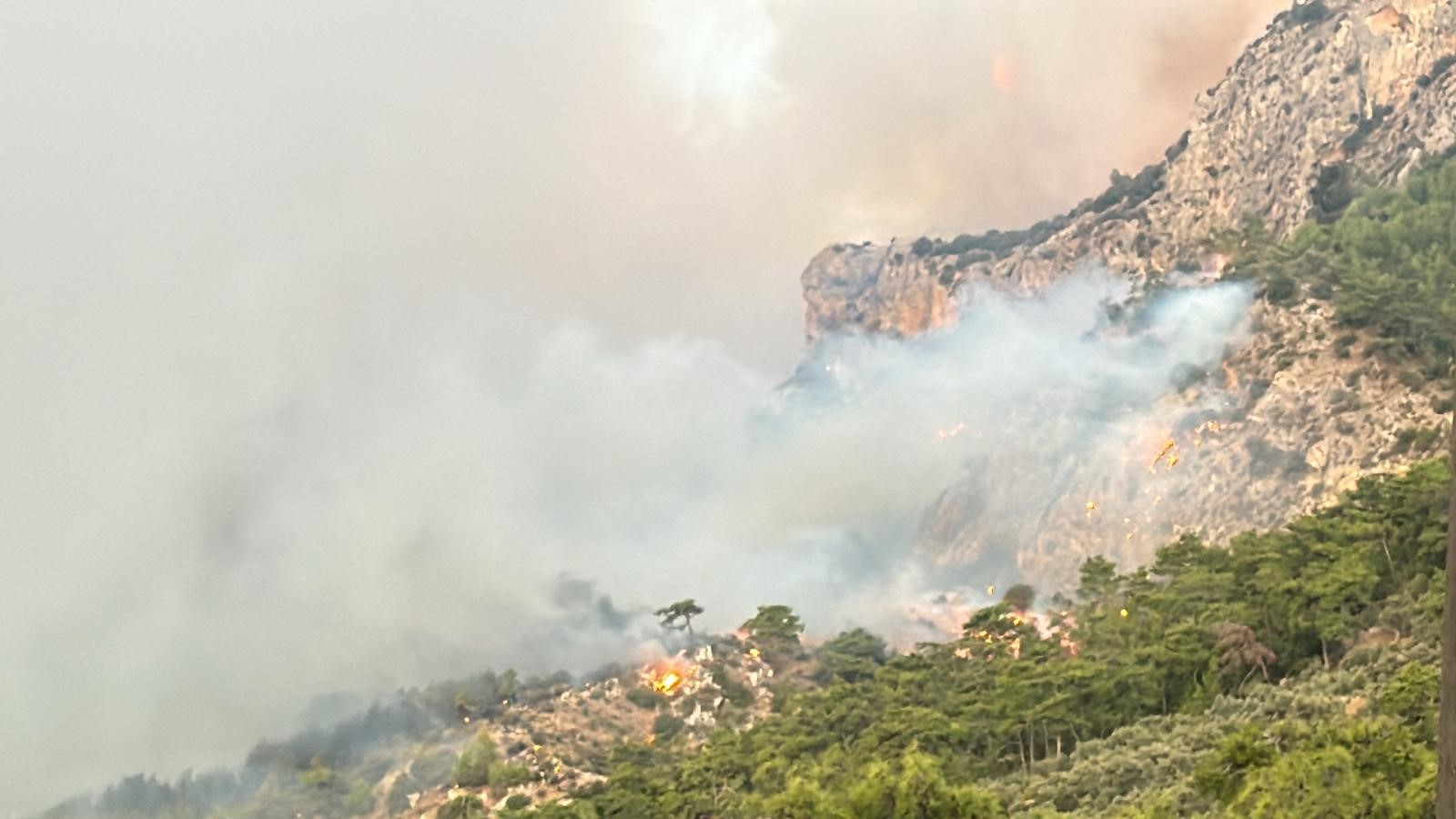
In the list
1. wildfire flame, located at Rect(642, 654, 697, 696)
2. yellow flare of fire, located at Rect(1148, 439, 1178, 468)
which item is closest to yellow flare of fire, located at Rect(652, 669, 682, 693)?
wildfire flame, located at Rect(642, 654, 697, 696)

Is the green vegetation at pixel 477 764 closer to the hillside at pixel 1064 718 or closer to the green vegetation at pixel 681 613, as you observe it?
the hillside at pixel 1064 718

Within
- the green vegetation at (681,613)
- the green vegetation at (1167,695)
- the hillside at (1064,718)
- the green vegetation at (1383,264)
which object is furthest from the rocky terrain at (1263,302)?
the green vegetation at (681,613)

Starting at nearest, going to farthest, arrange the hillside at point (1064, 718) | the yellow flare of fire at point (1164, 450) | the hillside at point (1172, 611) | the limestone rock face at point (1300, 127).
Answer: the hillside at point (1064, 718), the hillside at point (1172, 611), the yellow flare of fire at point (1164, 450), the limestone rock face at point (1300, 127)

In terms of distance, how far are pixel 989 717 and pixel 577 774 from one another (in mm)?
50199

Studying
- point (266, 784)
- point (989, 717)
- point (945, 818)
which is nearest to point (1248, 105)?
point (989, 717)

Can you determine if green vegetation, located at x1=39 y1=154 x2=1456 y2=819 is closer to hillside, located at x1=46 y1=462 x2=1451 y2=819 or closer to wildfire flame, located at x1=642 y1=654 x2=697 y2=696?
hillside, located at x1=46 y1=462 x2=1451 y2=819

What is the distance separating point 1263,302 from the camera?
129750 millimetres

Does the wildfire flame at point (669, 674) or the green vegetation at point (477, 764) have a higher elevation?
the wildfire flame at point (669, 674)

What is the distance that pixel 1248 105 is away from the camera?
538ft

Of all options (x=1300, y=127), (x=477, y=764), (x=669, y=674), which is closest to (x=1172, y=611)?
(x=477, y=764)

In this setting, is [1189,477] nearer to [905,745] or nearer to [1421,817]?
[905,745]

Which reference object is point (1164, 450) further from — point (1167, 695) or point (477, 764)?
point (477, 764)

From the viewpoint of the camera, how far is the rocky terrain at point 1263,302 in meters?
113

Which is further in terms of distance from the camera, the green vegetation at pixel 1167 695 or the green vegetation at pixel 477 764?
the green vegetation at pixel 477 764
